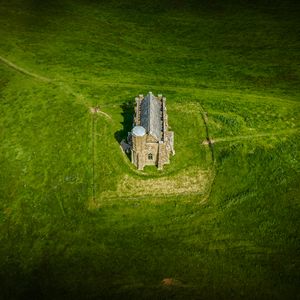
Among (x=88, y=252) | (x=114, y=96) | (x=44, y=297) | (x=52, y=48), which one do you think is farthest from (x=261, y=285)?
(x=52, y=48)

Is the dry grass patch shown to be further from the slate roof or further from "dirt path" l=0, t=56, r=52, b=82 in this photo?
"dirt path" l=0, t=56, r=52, b=82

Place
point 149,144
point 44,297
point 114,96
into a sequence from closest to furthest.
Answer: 1. point 44,297
2. point 149,144
3. point 114,96

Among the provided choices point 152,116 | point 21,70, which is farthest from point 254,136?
point 21,70

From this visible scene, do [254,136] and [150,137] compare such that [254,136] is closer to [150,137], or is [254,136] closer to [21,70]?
[150,137]

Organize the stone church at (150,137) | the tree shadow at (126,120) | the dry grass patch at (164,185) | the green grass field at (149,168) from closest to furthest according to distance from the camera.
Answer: the green grass field at (149,168) → the stone church at (150,137) → the dry grass patch at (164,185) → the tree shadow at (126,120)

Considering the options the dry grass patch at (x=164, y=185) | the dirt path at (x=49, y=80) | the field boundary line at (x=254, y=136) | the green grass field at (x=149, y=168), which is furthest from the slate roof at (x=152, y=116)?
the field boundary line at (x=254, y=136)

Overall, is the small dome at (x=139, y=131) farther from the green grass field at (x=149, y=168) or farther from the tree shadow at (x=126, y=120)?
the tree shadow at (x=126, y=120)

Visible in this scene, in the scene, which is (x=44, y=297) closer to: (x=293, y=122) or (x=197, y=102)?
(x=197, y=102)
